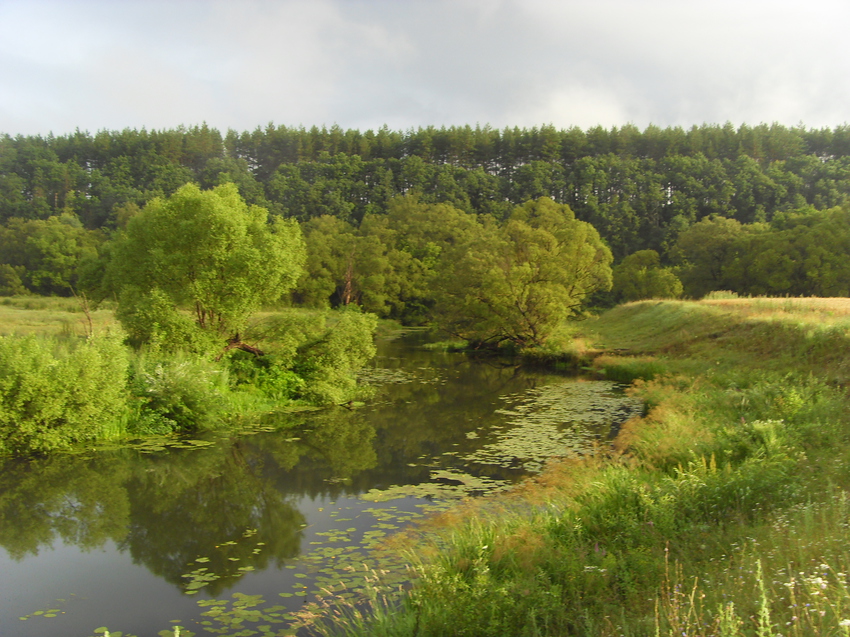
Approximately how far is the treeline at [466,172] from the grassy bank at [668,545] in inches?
2734

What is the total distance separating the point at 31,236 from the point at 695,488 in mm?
80218

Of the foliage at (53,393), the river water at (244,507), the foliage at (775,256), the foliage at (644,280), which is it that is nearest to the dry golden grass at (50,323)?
the foliage at (53,393)

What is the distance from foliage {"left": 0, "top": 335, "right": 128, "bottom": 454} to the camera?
41.1 feet

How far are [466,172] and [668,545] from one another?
93.0 meters

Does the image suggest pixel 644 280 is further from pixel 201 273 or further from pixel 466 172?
pixel 201 273

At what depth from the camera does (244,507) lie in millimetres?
11227

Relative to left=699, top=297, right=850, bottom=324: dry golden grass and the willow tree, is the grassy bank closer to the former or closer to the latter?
left=699, top=297, right=850, bottom=324: dry golden grass

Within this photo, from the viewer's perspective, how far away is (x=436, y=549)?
7312 mm

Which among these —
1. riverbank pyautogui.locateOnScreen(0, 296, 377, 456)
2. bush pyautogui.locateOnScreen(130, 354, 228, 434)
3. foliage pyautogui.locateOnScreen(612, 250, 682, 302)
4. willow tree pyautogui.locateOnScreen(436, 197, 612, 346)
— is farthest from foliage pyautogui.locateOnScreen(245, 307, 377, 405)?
foliage pyautogui.locateOnScreen(612, 250, 682, 302)

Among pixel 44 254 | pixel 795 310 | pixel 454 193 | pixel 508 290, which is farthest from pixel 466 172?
pixel 795 310

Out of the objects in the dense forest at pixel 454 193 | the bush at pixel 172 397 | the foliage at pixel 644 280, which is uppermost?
the dense forest at pixel 454 193

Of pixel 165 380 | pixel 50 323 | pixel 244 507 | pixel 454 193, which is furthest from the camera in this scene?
Result: pixel 454 193

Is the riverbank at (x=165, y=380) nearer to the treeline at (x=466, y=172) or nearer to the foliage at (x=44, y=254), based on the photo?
the foliage at (x=44, y=254)

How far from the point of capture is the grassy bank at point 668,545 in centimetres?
456
